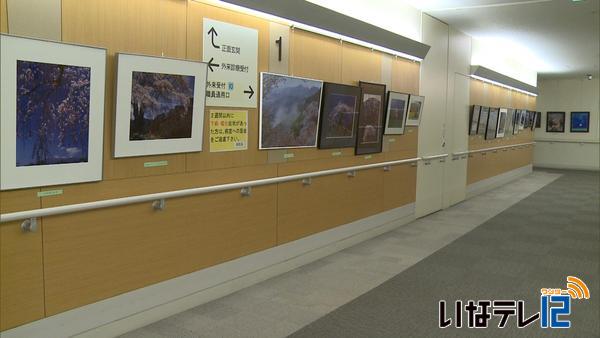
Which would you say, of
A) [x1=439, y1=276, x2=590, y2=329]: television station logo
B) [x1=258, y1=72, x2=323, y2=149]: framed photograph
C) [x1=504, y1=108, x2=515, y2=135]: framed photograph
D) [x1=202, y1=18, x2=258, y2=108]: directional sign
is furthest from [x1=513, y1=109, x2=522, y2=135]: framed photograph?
[x1=202, y1=18, x2=258, y2=108]: directional sign

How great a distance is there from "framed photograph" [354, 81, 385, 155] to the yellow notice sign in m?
2.66

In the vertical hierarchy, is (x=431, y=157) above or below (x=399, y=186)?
above

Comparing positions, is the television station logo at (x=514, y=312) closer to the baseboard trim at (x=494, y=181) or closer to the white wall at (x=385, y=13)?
the white wall at (x=385, y=13)

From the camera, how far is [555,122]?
78.6ft

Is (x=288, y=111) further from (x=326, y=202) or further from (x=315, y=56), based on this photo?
(x=326, y=202)

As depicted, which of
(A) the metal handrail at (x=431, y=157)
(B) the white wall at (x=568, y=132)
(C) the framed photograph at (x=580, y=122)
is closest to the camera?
(A) the metal handrail at (x=431, y=157)

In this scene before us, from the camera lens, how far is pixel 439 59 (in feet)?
35.4

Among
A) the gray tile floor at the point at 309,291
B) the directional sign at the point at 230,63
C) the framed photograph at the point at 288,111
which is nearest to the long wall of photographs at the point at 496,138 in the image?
the gray tile floor at the point at 309,291

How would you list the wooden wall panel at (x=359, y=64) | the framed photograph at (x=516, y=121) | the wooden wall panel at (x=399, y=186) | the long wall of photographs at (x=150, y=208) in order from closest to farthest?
the long wall of photographs at (x=150, y=208) → the wooden wall panel at (x=359, y=64) → the wooden wall panel at (x=399, y=186) → the framed photograph at (x=516, y=121)

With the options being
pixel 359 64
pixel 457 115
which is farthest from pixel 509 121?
pixel 359 64

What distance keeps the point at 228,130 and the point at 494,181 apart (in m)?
12.2

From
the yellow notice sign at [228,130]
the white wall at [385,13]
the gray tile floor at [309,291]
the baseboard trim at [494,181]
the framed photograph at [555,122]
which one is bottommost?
the gray tile floor at [309,291]

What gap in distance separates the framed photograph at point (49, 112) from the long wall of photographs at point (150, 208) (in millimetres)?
142

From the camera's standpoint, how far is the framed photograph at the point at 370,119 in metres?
7.88
